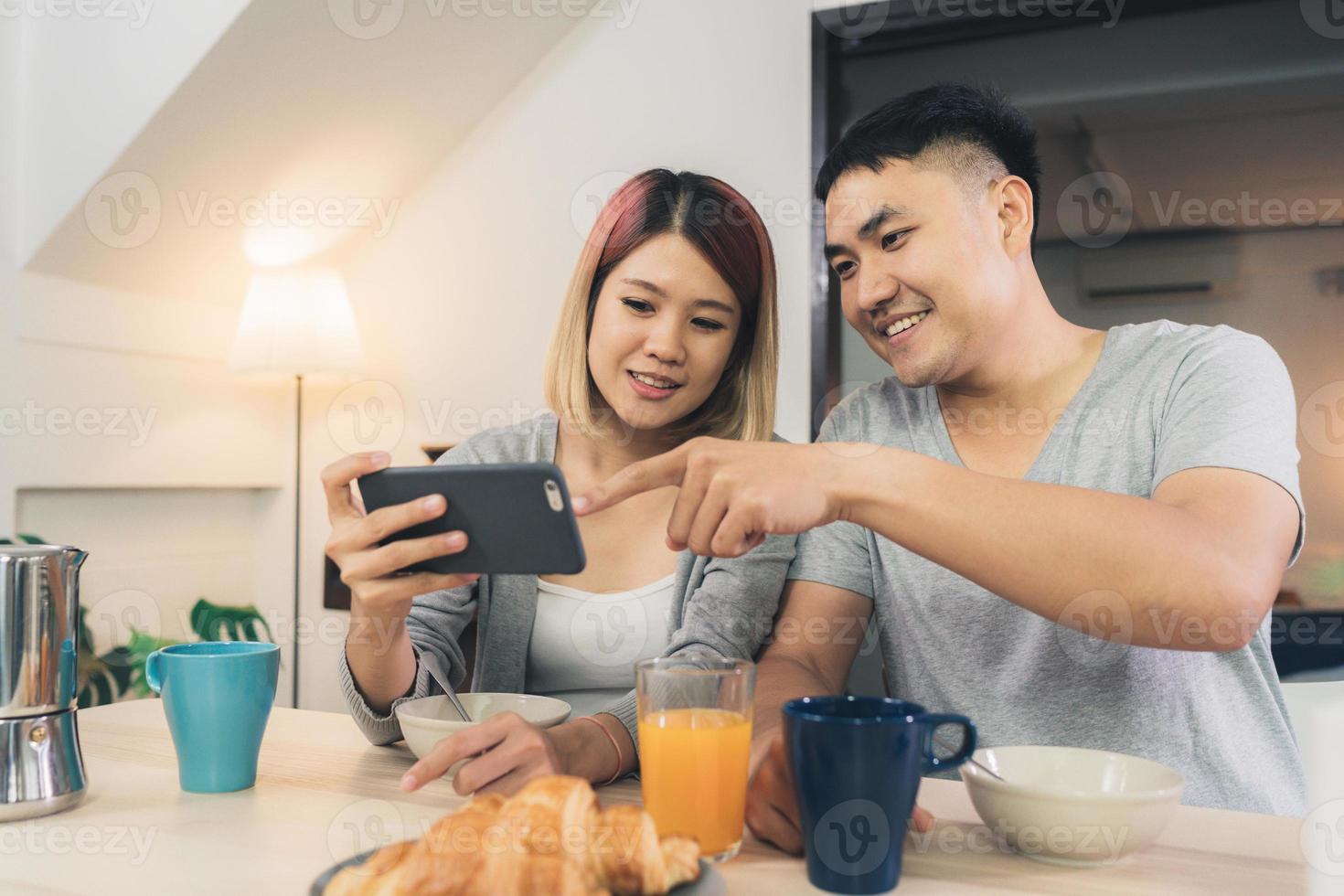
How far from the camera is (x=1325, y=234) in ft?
6.94

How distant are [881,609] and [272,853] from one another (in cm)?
79

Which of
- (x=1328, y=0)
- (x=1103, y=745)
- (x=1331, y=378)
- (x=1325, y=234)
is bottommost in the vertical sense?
(x=1103, y=745)

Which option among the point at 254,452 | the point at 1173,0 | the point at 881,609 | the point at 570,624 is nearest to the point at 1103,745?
the point at 881,609

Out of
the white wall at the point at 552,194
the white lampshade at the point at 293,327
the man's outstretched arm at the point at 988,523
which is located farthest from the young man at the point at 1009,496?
the white lampshade at the point at 293,327

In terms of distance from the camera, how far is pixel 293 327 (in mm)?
2584

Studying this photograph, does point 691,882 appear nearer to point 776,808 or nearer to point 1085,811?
point 776,808

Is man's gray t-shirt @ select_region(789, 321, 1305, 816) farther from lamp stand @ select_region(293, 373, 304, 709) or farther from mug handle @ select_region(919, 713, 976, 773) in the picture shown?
lamp stand @ select_region(293, 373, 304, 709)

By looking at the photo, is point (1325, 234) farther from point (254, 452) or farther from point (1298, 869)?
point (254, 452)

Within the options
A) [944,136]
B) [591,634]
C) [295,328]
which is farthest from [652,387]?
[295,328]

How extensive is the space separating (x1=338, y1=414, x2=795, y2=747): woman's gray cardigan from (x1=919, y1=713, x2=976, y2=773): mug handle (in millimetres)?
369

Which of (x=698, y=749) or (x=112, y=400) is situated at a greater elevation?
(x=112, y=400)

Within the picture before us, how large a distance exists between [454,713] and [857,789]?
1.60 feet

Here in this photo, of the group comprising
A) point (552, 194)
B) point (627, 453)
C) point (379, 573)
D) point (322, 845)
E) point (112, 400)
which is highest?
point (552, 194)

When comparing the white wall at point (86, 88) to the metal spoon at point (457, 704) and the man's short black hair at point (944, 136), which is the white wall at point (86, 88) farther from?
the metal spoon at point (457, 704)
